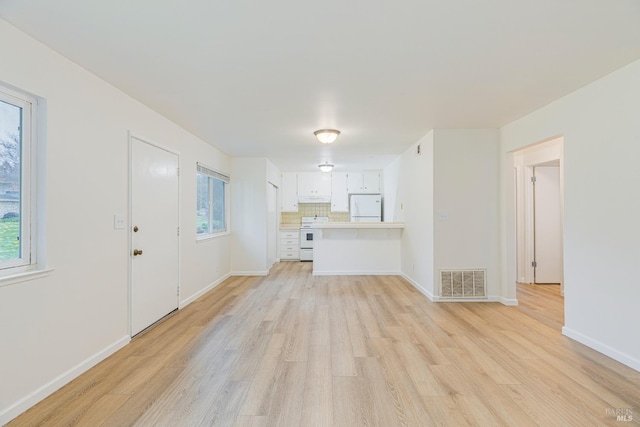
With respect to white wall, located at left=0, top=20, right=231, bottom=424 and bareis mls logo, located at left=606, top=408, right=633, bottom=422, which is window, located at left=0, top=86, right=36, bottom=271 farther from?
bareis mls logo, located at left=606, top=408, right=633, bottom=422

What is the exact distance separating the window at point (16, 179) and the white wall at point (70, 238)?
9cm

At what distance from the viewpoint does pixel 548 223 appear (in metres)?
5.01

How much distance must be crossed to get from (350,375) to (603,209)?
2.56m

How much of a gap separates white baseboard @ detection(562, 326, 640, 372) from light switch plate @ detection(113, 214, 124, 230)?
437cm

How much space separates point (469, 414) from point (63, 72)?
3546mm

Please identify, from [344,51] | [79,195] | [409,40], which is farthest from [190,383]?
[409,40]

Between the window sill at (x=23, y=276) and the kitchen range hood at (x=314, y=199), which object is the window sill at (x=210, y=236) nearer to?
the window sill at (x=23, y=276)

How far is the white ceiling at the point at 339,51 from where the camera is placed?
1.67 m

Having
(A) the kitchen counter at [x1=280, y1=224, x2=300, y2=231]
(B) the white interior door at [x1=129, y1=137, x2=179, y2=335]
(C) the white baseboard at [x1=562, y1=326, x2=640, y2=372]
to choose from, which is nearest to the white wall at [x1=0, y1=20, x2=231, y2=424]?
(B) the white interior door at [x1=129, y1=137, x2=179, y2=335]

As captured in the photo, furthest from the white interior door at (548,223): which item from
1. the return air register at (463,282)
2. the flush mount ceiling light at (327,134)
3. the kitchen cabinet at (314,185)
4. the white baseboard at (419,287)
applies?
the kitchen cabinet at (314,185)

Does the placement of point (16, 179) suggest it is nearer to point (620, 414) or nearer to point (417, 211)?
point (620, 414)

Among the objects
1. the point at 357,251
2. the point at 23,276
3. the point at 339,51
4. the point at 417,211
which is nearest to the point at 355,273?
the point at 357,251

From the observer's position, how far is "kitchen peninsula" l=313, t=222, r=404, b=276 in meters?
5.88

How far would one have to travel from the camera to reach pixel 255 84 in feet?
8.53
